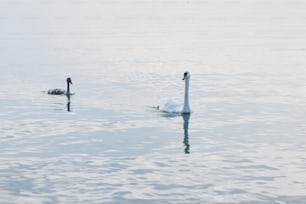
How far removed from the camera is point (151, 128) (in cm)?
3123

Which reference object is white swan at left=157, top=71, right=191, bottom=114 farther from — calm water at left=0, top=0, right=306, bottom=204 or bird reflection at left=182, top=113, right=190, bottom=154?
calm water at left=0, top=0, right=306, bottom=204

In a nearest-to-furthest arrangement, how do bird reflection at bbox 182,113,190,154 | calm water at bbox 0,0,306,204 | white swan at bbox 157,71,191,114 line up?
calm water at bbox 0,0,306,204
bird reflection at bbox 182,113,190,154
white swan at bbox 157,71,191,114

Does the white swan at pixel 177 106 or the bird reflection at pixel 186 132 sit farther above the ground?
the white swan at pixel 177 106

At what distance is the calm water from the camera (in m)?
21.9

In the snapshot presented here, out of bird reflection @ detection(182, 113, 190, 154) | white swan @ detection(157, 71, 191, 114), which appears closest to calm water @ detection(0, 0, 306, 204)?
bird reflection @ detection(182, 113, 190, 154)

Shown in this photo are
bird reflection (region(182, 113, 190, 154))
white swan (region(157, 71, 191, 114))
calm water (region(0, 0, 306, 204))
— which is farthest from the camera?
white swan (region(157, 71, 191, 114))

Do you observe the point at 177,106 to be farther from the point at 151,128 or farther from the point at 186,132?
the point at 186,132

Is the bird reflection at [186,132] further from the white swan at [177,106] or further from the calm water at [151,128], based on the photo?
the white swan at [177,106]

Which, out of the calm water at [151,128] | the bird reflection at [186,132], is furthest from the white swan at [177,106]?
the calm water at [151,128]

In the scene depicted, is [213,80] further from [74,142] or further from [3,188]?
[3,188]

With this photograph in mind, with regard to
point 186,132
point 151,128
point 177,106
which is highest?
point 177,106

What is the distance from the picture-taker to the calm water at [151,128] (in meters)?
21.9

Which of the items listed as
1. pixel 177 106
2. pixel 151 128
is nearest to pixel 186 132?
pixel 151 128

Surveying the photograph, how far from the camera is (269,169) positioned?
24219 millimetres
